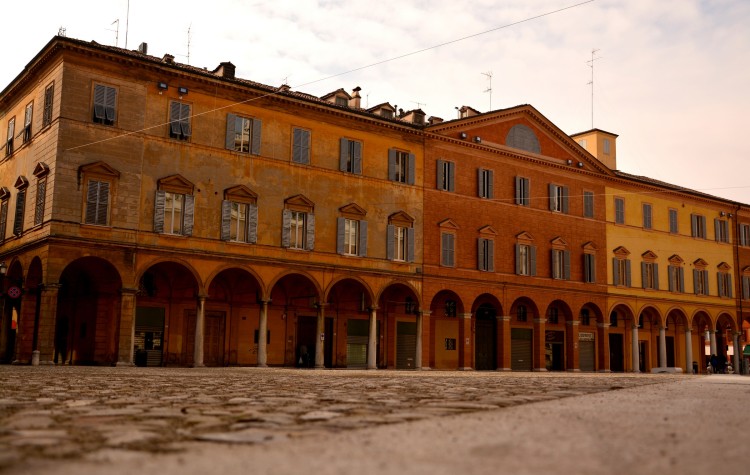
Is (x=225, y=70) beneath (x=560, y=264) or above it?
above

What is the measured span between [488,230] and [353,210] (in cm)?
797

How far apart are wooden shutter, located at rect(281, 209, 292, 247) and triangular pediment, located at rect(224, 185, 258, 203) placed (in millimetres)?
1418

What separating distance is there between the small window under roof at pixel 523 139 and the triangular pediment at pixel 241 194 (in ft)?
49.6

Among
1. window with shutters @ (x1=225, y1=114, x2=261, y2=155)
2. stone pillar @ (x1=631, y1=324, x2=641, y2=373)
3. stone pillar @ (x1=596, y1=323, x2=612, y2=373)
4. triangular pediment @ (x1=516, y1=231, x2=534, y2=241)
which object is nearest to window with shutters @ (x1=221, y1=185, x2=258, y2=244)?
window with shutters @ (x1=225, y1=114, x2=261, y2=155)

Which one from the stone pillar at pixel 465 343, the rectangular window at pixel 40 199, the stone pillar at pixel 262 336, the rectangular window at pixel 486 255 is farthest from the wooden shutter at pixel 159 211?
the rectangular window at pixel 486 255

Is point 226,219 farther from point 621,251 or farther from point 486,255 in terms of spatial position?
point 621,251

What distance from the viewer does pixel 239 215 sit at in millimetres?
30609

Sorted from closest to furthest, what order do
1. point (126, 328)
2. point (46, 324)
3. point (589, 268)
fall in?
point (46, 324), point (126, 328), point (589, 268)

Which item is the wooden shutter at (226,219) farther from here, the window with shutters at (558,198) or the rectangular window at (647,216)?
the rectangular window at (647,216)

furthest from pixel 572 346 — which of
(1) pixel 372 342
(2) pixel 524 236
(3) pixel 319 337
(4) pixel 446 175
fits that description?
(3) pixel 319 337

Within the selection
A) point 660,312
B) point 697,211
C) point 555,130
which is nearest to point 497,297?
point 555,130

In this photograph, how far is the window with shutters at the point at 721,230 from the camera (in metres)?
50.7

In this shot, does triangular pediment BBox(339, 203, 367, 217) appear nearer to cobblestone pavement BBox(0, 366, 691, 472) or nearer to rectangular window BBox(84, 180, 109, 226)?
rectangular window BBox(84, 180, 109, 226)

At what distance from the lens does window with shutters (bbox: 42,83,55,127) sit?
2784 centimetres
